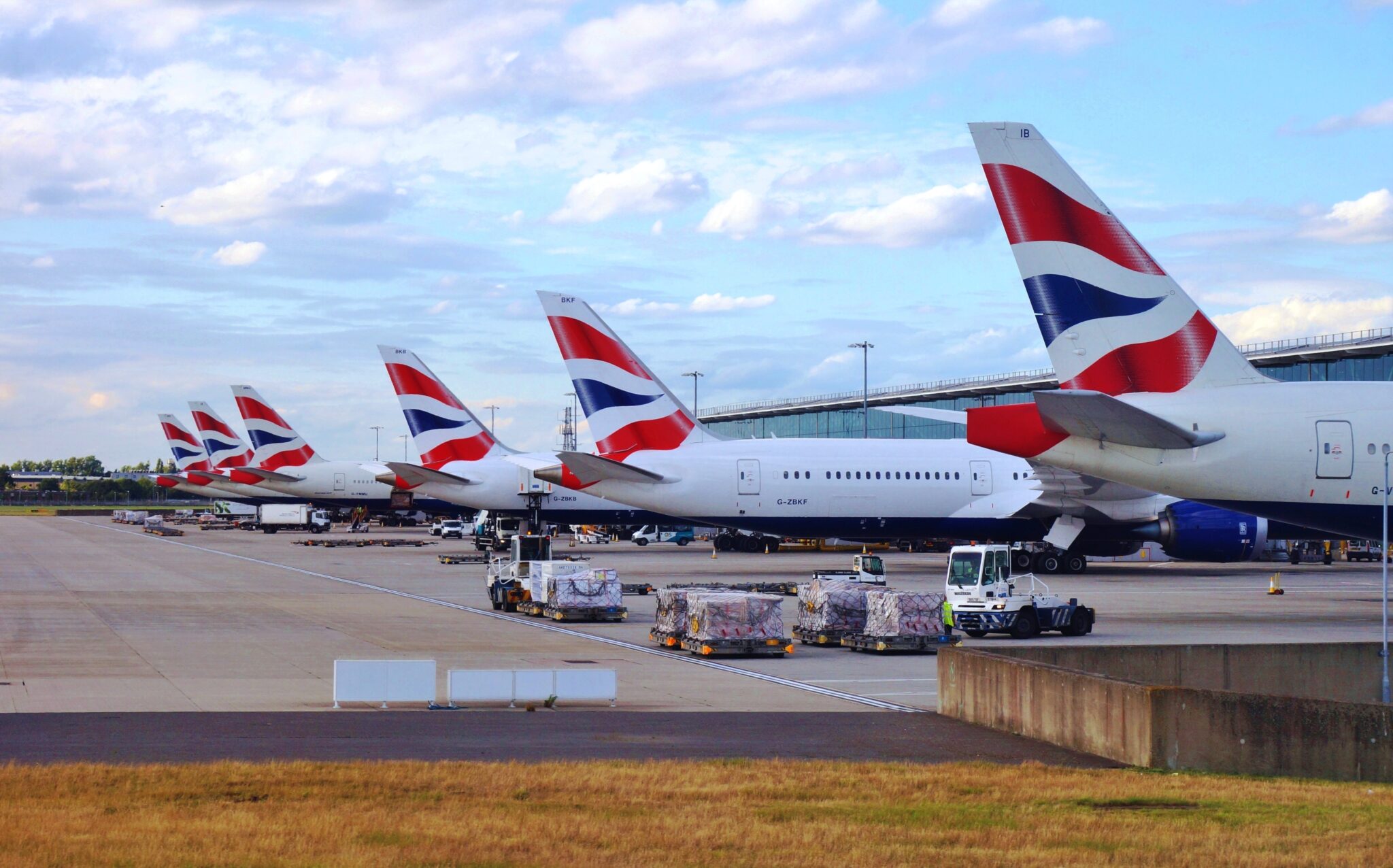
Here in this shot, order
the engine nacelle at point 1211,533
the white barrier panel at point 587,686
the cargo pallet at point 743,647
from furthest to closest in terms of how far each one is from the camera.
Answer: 1. the engine nacelle at point 1211,533
2. the cargo pallet at point 743,647
3. the white barrier panel at point 587,686

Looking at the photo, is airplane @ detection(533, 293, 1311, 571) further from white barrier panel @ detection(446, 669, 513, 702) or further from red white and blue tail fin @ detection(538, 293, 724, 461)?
white barrier panel @ detection(446, 669, 513, 702)

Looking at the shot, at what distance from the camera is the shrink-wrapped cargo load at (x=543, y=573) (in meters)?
35.0

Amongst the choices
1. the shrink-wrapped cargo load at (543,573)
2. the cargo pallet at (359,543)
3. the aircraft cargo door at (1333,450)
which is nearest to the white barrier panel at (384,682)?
the shrink-wrapped cargo load at (543,573)

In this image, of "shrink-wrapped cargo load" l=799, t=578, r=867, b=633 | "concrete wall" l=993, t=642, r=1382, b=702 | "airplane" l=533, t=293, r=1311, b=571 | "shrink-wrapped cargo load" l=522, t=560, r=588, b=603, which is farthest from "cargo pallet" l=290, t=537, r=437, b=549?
"concrete wall" l=993, t=642, r=1382, b=702

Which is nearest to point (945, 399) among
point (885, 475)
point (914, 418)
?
point (914, 418)

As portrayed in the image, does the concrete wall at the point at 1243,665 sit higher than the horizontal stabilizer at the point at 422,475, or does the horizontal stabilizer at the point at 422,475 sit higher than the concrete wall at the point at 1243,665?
the horizontal stabilizer at the point at 422,475

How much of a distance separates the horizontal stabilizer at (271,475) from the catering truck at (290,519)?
66.2 feet

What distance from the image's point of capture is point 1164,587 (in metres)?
46.3

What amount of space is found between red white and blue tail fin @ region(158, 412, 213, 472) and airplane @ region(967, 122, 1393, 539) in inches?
4512

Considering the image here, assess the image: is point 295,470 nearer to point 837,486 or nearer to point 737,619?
point 837,486

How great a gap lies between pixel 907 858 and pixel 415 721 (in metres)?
9.26

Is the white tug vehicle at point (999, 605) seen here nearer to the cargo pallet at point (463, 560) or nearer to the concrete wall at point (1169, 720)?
the concrete wall at point (1169, 720)

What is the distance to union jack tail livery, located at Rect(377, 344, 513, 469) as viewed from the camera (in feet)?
217

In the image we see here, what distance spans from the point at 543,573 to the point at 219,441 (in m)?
89.7
